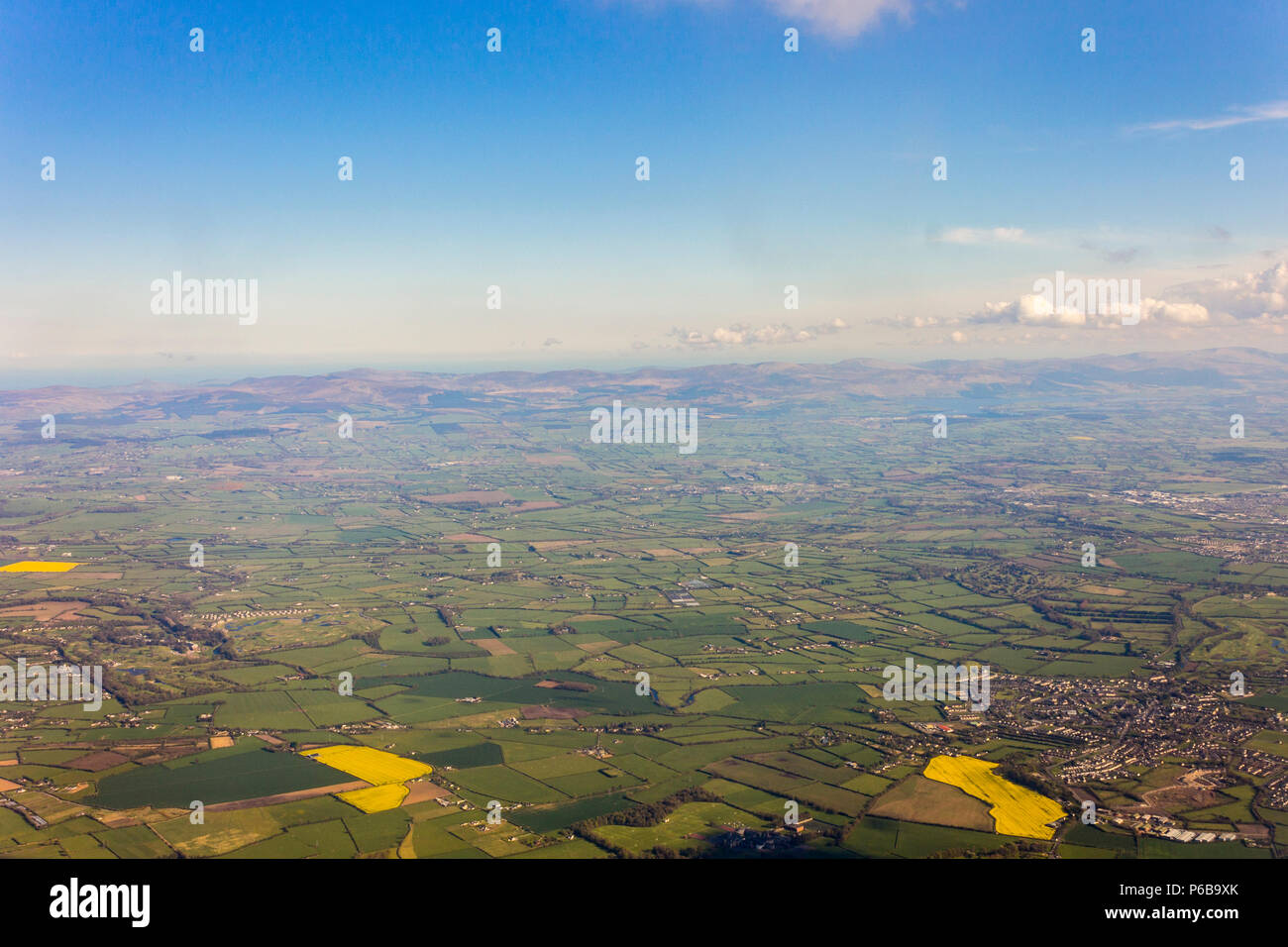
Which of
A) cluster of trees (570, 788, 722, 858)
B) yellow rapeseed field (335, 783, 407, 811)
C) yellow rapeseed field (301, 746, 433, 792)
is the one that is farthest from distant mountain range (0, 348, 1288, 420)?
cluster of trees (570, 788, 722, 858)

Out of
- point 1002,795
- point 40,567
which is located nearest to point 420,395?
point 40,567

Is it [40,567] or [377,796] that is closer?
[377,796]

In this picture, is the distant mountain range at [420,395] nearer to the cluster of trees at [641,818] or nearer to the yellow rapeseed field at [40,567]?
the yellow rapeseed field at [40,567]

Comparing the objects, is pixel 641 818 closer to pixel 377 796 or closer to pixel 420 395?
pixel 377 796

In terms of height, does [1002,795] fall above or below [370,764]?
above

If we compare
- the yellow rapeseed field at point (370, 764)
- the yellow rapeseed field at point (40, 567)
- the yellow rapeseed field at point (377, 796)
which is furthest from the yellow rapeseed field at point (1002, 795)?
the yellow rapeseed field at point (40, 567)
